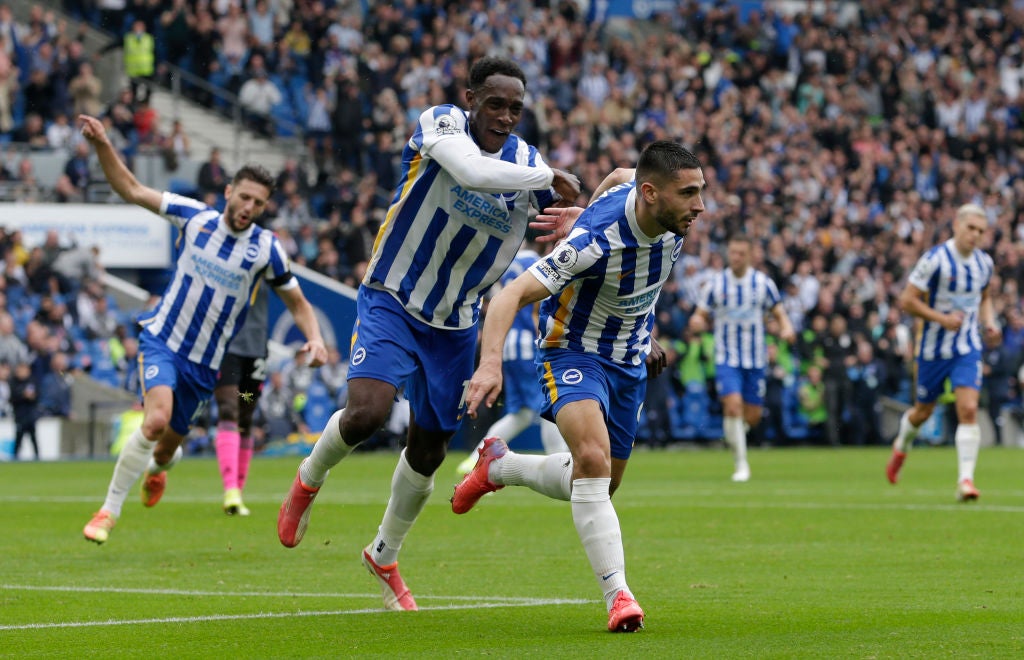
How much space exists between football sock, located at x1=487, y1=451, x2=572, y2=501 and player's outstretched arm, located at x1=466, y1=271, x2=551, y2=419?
0.81 meters

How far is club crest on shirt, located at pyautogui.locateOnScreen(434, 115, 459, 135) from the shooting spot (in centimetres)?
757

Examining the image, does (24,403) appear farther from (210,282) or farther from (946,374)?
(946,374)

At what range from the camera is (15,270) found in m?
24.5

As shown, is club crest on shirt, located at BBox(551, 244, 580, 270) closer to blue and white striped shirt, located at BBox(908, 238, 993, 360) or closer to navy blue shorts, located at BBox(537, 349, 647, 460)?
navy blue shorts, located at BBox(537, 349, 647, 460)

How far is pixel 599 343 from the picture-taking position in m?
7.63

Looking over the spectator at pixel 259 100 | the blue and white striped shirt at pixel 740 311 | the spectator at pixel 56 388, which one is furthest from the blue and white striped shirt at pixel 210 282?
the spectator at pixel 259 100

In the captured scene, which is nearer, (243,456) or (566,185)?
(566,185)

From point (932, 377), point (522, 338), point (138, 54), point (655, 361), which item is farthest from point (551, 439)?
point (138, 54)

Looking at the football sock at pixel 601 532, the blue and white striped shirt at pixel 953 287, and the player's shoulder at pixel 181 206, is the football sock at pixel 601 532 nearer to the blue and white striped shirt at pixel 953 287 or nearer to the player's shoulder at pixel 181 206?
the player's shoulder at pixel 181 206

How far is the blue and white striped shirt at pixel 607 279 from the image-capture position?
720 cm

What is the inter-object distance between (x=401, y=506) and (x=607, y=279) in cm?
156

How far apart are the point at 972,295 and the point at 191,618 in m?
9.63

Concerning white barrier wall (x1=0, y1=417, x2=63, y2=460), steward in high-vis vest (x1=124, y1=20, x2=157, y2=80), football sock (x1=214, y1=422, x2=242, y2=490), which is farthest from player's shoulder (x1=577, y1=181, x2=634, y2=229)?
steward in high-vis vest (x1=124, y1=20, x2=157, y2=80)

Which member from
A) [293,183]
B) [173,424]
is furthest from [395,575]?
[293,183]
